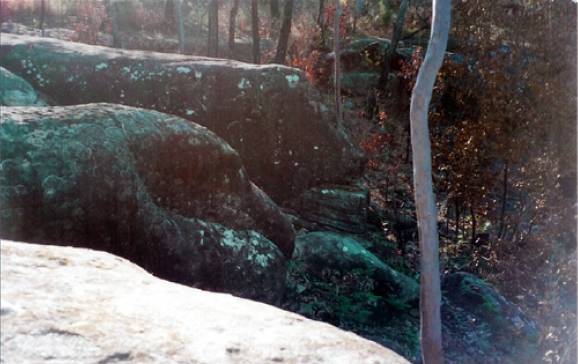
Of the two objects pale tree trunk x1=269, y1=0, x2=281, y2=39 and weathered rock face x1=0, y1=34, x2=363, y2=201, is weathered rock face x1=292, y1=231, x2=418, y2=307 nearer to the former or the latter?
weathered rock face x1=0, y1=34, x2=363, y2=201

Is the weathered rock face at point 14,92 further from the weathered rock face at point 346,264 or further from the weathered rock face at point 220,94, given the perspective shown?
the weathered rock face at point 346,264

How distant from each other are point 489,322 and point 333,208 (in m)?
2.52

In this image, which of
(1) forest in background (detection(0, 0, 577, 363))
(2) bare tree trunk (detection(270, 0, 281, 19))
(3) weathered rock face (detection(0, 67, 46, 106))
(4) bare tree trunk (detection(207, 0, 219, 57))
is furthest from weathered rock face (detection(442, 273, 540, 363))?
(2) bare tree trunk (detection(270, 0, 281, 19))

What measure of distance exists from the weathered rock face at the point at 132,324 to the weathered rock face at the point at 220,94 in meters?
4.79

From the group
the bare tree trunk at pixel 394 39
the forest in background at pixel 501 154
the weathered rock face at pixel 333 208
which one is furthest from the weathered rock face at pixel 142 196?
the bare tree trunk at pixel 394 39

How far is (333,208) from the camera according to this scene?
8633 millimetres

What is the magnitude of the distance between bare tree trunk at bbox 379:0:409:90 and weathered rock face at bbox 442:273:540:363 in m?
10.6

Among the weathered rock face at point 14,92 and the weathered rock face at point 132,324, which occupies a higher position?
the weathered rock face at point 14,92

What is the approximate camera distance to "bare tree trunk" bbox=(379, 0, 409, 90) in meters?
17.3

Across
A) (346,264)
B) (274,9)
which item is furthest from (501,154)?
(274,9)

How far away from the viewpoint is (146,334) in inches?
83.5

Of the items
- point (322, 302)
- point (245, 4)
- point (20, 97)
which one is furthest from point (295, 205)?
point (245, 4)

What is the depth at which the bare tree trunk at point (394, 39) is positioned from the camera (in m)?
17.3

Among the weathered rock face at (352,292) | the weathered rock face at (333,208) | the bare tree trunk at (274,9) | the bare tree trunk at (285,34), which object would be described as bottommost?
the weathered rock face at (352,292)
